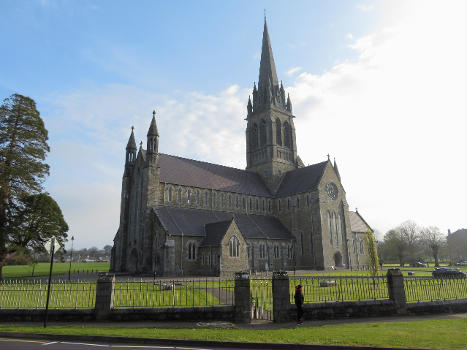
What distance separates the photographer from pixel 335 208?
49.8 meters

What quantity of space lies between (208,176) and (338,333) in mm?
38133

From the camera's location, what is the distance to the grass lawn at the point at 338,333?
9922 mm

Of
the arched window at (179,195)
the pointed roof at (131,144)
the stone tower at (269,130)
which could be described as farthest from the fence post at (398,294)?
the stone tower at (269,130)

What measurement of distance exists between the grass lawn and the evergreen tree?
67.9 feet

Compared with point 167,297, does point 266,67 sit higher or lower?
higher

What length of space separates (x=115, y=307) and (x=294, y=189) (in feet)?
132

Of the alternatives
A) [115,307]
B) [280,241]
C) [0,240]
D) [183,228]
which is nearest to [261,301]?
[115,307]

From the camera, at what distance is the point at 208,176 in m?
48.1

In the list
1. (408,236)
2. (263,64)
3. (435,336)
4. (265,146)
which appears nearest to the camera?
(435,336)

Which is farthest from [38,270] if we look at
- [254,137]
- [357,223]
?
[357,223]

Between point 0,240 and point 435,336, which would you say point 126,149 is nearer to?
point 0,240

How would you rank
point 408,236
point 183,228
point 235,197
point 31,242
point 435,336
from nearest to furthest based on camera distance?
point 435,336
point 31,242
point 183,228
point 235,197
point 408,236

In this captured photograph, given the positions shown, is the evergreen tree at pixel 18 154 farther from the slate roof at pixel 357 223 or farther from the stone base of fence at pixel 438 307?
the slate roof at pixel 357 223

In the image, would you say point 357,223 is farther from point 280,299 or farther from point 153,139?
point 280,299
